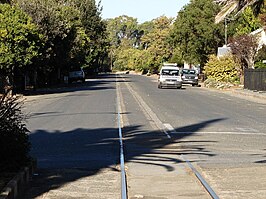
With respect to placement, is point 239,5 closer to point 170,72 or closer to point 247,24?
point 170,72

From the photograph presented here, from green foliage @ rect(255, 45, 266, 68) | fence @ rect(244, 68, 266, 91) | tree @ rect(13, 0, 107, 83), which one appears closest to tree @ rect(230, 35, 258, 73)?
green foliage @ rect(255, 45, 266, 68)

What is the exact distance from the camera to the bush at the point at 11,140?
903cm

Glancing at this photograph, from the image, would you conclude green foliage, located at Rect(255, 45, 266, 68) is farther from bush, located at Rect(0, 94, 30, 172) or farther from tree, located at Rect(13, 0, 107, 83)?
bush, located at Rect(0, 94, 30, 172)

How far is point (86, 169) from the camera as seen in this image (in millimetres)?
10570

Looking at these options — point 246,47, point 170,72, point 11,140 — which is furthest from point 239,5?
point 246,47

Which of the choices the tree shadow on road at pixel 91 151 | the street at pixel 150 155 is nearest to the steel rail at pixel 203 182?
the street at pixel 150 155

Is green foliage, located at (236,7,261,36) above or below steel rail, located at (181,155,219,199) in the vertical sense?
above

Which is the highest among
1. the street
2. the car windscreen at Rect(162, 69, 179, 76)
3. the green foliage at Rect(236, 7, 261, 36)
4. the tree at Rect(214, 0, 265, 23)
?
the green foliage at Rect(236, 7, 261, 36)

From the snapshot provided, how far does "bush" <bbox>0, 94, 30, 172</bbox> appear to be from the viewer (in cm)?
903

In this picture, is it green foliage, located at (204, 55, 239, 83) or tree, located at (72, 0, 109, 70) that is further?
tree, located at (72, 0, 109, 70)

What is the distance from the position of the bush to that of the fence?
3573cm

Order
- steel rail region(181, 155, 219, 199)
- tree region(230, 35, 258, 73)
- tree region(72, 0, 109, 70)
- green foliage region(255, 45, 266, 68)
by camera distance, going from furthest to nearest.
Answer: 1. tree region(72, 0, 109, 70)
2. green foliage region(255, 45, 266, 68)
3. tree region(230, 35, 258, 73)
4. steel rail region(181, 155, 219, 199)

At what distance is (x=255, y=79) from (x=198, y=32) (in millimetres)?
26854

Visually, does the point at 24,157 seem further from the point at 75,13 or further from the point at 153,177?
the point at 75,13
